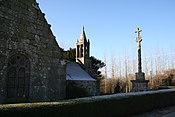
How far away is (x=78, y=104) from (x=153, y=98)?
715cm

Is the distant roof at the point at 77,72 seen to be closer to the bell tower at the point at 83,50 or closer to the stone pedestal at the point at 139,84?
the bell tower at the point at 83,50

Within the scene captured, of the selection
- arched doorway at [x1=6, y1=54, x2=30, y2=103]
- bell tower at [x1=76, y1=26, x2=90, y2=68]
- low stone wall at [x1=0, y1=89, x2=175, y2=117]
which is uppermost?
bell tower at [x1=76, y1=26, x2=90, y2=68]

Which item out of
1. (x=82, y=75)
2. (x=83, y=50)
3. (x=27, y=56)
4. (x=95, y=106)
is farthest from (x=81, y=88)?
(x=83, y=50)

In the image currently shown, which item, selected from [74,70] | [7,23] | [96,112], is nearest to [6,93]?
[7,23]

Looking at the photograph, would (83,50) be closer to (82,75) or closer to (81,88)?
(82,75)

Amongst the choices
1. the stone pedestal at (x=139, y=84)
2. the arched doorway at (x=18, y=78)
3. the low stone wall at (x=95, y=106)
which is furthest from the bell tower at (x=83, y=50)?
the arched doorway at (x=18, y=78)

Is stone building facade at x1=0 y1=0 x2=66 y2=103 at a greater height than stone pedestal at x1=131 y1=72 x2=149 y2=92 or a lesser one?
greater

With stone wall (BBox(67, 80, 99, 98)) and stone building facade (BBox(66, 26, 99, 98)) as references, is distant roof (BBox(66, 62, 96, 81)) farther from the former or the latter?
stone wall (BBox(67, 80, 99, 98))

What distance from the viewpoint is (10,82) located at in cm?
941

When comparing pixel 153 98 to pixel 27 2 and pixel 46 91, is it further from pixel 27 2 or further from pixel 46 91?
pixel 27 2

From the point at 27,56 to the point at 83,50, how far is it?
65.8ft

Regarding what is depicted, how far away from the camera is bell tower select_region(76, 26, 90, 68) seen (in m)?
29.7

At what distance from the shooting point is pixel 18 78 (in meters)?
9.71

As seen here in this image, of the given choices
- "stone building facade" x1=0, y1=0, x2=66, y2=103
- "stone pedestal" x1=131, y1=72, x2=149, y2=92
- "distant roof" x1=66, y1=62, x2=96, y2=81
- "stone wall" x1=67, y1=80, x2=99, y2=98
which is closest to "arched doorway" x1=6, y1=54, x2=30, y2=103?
"stone building facade" x1=0, y1=0, x2=66, y2=103
